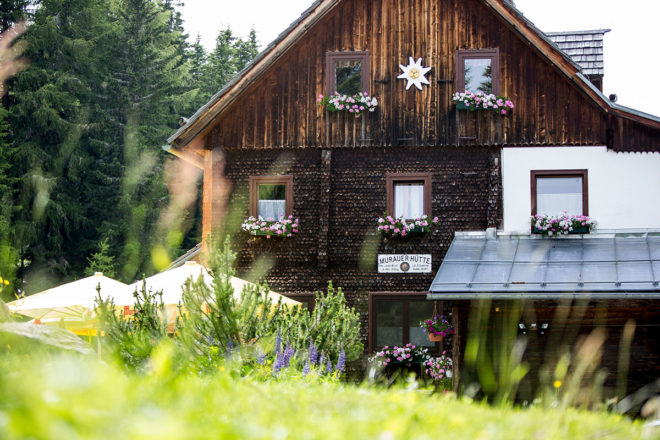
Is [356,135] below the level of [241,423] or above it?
above

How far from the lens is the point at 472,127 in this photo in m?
16.9

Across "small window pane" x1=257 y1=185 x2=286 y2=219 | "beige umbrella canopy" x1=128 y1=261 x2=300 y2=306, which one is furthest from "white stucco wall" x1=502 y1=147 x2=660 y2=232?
"beige umbrella canopy" x1=128 y1=261 x2=300 y2=306

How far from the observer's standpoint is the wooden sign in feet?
55.4

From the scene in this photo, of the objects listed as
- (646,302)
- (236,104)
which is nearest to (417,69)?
(236,104)

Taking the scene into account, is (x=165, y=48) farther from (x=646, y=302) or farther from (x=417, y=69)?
(x=646, y=302)

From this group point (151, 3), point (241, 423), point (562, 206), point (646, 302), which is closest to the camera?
point (241, 423)

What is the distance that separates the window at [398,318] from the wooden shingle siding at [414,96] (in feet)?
10.5

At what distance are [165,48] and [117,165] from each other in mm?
6887

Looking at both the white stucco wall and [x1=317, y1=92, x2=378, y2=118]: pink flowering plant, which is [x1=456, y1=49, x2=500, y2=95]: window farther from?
[x1=317, y1=92, x2=378, y2=118]: pink flowering plant

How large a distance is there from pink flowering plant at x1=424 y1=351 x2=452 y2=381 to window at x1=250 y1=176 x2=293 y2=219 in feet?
→ 14.1

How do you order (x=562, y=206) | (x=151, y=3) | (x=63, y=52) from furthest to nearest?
(x=151, y=3) → (x=63, y=52) → (x=562, y=206)

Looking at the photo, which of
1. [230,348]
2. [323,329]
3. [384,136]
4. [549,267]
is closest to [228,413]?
[230,348]

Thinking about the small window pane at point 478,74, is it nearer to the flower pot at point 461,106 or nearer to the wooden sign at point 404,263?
the flower pot at point 461,106

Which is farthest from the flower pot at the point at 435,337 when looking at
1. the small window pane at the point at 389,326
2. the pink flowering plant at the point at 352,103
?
the pink flowering plant at the point at 352,103
